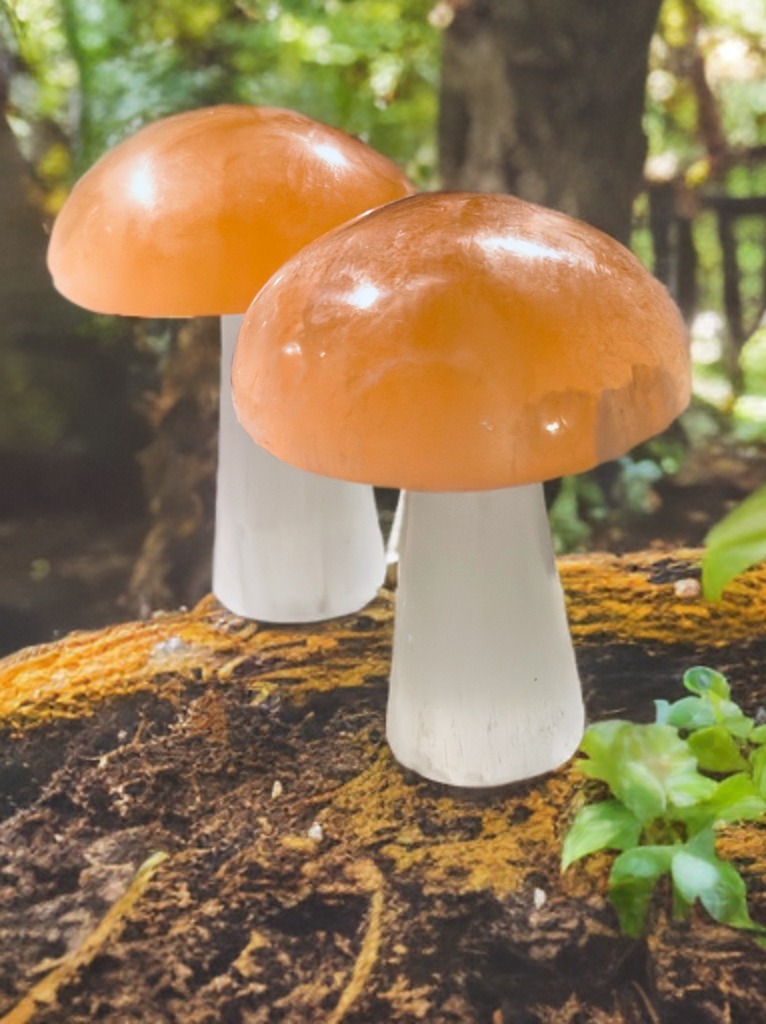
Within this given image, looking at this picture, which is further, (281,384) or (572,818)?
(572,818)

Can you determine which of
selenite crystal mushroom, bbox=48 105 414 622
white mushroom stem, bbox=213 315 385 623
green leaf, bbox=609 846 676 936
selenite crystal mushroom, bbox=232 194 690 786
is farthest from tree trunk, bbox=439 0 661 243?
green leaf, bbox=609 846 676 936

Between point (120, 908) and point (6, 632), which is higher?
point (6, 632)

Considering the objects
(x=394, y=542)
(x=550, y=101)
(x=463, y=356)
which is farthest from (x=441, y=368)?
(x=550, y=101)

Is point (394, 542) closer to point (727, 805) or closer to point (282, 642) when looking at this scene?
point (282, 642)

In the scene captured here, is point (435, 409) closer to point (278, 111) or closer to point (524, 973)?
point (524, 973)

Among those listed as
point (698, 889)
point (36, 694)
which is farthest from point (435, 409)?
point (36, 694)

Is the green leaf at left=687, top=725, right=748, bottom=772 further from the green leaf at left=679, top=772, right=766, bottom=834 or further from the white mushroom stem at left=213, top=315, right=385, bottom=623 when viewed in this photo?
the white mushroom stem at left=213, top=315, right=385, bottom=623
